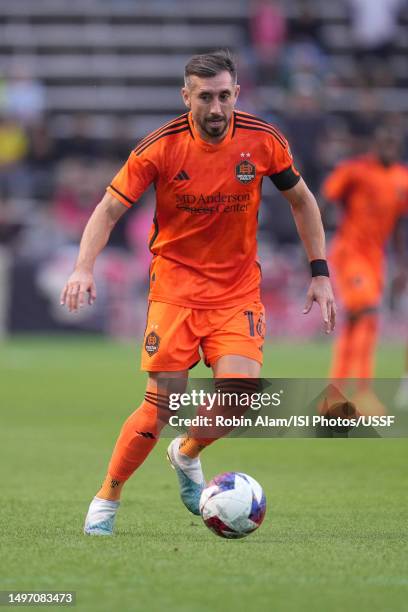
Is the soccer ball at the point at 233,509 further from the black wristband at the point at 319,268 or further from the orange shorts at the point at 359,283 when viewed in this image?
the orange shorts at the point at 359,283

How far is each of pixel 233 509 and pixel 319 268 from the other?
1.41m

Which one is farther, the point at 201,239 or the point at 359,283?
the point at 359,283

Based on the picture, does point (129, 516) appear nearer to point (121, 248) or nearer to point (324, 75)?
point (121, 248)

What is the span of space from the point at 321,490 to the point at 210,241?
2.16 m

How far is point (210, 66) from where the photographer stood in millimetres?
6566

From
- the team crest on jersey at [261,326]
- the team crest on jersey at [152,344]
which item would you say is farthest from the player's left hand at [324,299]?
the team crest on jersey at [152,344]

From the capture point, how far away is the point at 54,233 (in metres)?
21.9

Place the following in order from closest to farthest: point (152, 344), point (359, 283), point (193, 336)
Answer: point (152, 344) → point (193, 336) → point (359, 283)

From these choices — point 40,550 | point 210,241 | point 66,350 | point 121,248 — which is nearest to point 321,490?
point 210,241

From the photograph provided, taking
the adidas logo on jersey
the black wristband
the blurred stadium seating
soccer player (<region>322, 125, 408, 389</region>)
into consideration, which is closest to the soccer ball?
the black wristband

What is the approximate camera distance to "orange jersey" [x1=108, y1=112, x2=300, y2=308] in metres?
6.73

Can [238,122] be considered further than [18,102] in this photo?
No

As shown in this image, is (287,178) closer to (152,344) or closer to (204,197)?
(204,197)

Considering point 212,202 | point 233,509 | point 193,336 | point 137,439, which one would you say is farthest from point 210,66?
point 233,509
